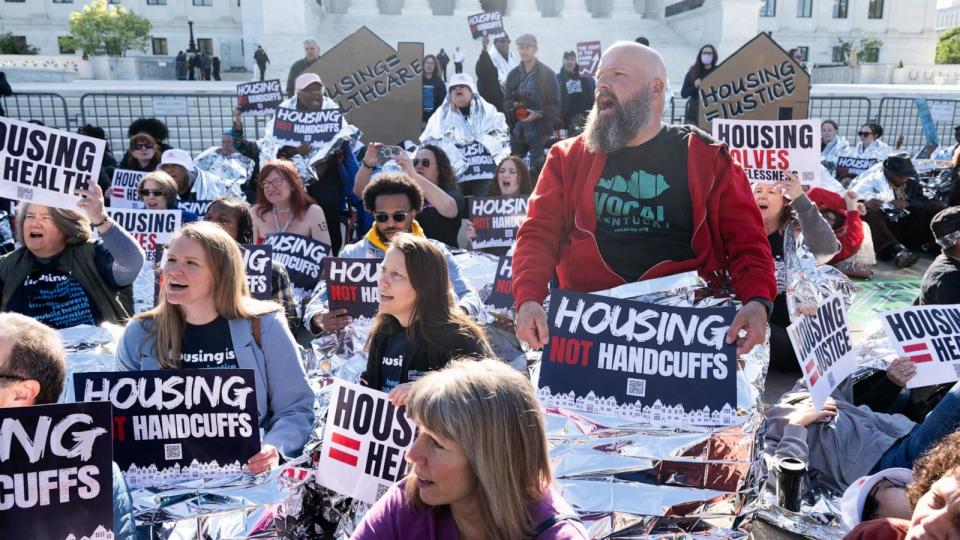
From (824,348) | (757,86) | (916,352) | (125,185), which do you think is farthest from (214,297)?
(757,86)

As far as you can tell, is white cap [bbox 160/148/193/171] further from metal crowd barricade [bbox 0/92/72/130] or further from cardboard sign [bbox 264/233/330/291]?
metal crowd barricade [bbox 0/92/72/130]

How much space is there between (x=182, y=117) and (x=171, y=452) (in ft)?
45.2

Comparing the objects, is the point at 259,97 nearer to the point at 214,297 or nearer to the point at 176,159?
the point at 176,159

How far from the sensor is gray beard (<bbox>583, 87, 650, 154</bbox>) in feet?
10.3

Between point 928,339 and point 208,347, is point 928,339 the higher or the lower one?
the lower one

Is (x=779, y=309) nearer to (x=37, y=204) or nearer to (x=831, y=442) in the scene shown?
(x=831, y=442)

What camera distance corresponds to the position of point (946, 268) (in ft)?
14.2

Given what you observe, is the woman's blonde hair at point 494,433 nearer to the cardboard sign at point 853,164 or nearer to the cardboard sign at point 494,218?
the cardboard sign at point 494,218

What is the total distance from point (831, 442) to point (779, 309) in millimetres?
1902

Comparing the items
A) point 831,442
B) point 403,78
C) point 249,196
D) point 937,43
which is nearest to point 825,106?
point 403,78

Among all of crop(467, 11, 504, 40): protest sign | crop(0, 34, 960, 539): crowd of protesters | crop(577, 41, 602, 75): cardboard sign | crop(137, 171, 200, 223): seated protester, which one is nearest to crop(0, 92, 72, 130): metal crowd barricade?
crop(467, 11, 504, 40): protest sign

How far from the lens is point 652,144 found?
127 inches

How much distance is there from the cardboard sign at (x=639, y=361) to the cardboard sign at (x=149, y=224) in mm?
3757

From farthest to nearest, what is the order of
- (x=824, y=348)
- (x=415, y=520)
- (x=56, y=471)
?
(x=824, y=348), (x=56, y=471), (x=415, y=520)
